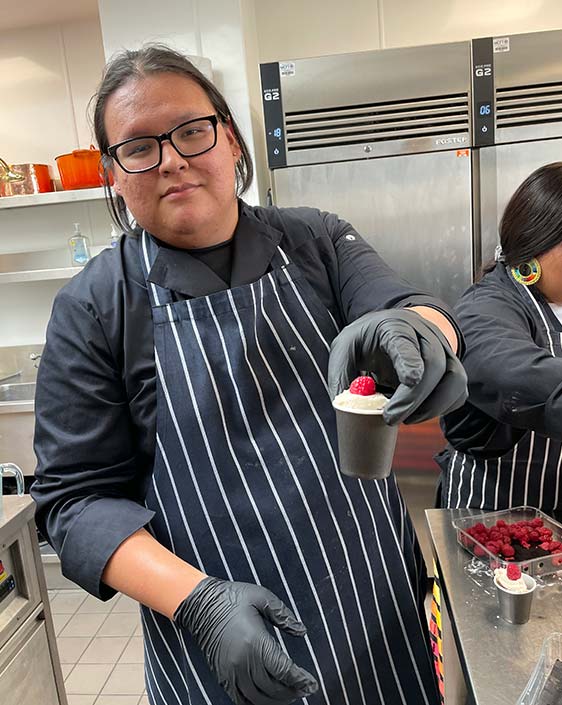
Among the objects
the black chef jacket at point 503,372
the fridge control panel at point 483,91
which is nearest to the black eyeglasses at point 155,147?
the black chef jacket at point 503,372

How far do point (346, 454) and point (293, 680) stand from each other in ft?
1.02

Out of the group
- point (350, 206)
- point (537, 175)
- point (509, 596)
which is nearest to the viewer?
point (509, 596)

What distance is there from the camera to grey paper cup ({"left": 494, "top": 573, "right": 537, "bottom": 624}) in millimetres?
1047

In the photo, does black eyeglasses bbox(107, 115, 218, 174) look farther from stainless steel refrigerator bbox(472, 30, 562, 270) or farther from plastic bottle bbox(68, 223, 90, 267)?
plastic bottle bbox(68, 223, 90, 267)

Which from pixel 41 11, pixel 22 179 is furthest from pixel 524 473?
pixel 41 11

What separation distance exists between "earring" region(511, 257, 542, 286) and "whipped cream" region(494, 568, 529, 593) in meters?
0.68

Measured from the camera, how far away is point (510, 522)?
129 cm

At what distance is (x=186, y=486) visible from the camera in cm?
88

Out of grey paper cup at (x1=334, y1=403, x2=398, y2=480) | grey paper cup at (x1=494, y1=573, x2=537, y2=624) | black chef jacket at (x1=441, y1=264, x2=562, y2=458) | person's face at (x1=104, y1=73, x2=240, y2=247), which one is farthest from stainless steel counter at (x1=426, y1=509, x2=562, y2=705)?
person's face at (x1=104, y1=73, x2=240, y2=247)

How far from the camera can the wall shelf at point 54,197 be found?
270cm

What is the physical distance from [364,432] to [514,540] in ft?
2.37

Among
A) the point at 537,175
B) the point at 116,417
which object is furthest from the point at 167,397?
the point at 537,175

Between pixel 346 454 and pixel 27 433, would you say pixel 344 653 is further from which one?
pixel 27 433

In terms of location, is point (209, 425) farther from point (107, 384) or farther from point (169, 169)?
point (169, 169)
